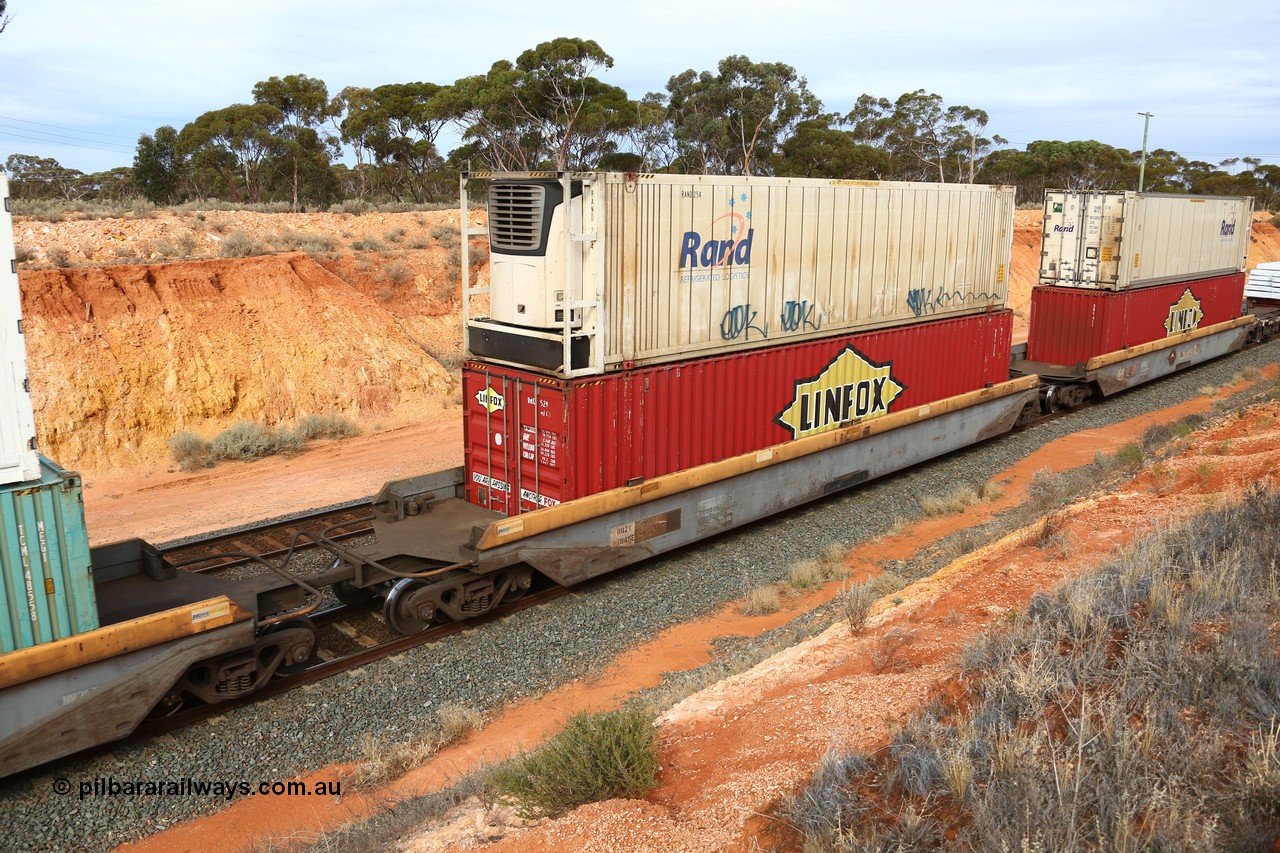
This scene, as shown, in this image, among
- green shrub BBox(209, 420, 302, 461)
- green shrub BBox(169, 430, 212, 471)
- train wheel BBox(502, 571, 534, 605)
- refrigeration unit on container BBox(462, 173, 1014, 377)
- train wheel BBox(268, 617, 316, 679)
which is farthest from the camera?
green shrub BBox(209, 420, 302, 461)

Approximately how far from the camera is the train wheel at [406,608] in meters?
9.17

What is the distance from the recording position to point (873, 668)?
6.80 m

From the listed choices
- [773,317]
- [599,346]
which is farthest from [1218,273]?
[599,346]

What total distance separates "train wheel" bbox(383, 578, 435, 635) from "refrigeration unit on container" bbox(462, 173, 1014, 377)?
267 cm

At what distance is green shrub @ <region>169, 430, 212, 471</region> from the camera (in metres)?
16.7

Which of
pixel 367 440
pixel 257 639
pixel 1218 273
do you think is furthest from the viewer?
pixel 1218 273

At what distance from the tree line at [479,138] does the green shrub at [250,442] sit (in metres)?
15.8

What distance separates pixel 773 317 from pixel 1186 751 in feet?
27.8

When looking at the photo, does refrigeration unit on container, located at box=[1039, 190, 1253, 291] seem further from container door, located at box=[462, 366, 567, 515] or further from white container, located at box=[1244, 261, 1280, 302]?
container door, located at box=[462, 366, 567, 515]

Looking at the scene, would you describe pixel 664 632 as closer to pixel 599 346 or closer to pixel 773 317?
pixel 599 346

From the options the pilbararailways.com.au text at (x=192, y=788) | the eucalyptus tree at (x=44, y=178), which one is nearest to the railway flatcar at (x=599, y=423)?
the pilbararailways.com.au text at (x=192, y=788)

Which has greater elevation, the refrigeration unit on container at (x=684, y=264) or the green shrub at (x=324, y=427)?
the refrigeration unit on container at (x=684, y=264)

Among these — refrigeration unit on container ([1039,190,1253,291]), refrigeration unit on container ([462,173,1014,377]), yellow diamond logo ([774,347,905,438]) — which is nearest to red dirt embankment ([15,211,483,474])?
refrigeration unit on container ([462,173,1014,377])

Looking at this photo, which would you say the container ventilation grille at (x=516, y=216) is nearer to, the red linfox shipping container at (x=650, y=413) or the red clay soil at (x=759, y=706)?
the red linfox shipping container at (x=650, y=413)
